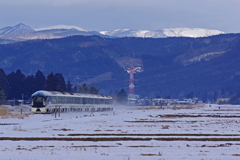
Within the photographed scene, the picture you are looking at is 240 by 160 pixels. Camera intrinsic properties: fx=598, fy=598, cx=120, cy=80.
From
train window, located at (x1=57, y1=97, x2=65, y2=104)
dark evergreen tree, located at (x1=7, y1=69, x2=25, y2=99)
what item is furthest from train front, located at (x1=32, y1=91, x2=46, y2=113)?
dark evergreen tree, located at (x1=7, y1=69, x2=25, y2=99)

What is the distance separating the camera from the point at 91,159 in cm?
3278

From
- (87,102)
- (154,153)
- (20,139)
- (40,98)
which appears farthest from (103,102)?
(154,153)

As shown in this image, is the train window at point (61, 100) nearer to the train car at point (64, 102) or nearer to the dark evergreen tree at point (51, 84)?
the train car at point (64, 102)

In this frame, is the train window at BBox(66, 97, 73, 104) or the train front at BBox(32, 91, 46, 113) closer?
the train front at BBox(32, 91, 46, 113)

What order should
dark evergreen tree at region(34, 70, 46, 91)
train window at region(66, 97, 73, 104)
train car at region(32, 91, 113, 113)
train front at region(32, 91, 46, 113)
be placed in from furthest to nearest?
dark evergreen tree at region(34, 70, 46, 91) < train window at region(66, 97, 73, 104) < train car at region(32, 91, 113, 113) < train front at region(32, 91, 46, 113)

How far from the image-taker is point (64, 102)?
355ft

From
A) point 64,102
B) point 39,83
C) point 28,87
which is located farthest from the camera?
point 39,83

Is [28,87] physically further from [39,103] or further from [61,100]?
[39,103]

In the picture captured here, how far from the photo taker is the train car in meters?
98.8

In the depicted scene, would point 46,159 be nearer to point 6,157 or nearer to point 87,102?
point 6,157

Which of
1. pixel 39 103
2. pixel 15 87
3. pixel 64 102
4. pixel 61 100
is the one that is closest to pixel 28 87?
pixel 15 87

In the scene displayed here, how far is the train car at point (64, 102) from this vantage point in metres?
98.8

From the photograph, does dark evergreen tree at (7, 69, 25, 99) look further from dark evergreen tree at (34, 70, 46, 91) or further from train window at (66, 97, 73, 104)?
train window at (66, 97, 73, 104)

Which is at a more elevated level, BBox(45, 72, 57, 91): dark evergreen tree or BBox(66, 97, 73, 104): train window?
BBox(45, 72, 57, 91): dark evergreen tree
